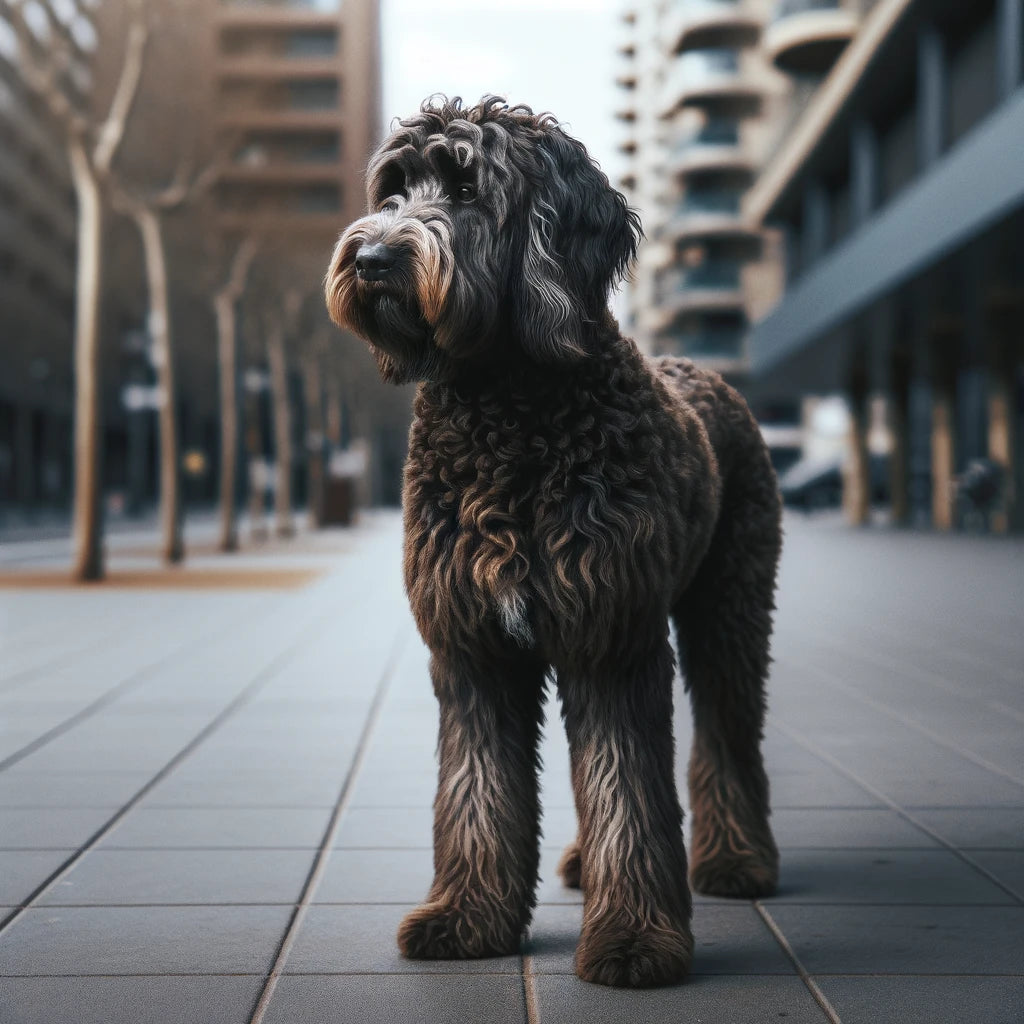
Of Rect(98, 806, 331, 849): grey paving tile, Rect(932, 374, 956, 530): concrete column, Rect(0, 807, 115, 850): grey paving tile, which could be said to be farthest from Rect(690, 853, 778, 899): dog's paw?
Rect(932, 374, 956, 530): concrete column

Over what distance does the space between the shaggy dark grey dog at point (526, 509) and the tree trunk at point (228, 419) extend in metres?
24.3

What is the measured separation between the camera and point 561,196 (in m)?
3.38

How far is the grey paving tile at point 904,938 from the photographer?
3.64 metres

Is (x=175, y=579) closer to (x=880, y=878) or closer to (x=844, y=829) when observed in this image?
(x=844, y=829)

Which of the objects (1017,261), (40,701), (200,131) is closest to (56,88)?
(200,131)

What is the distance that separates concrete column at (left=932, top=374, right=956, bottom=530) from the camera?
34.3 m

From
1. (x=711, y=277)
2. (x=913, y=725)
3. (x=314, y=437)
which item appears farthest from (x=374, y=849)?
(x=711, y=277)

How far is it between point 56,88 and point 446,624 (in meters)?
16.4

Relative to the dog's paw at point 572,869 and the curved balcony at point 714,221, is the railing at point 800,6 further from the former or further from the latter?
the dog's paw at point 572,869

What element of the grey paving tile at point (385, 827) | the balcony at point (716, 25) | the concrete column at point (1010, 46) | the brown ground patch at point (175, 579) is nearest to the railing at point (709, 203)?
the balcony at point (716, 25)

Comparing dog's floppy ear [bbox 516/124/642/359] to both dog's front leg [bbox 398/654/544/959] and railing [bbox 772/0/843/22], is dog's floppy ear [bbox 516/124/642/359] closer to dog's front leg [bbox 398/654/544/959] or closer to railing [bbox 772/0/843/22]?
dog's front leg [bbox 398/654/544/959]

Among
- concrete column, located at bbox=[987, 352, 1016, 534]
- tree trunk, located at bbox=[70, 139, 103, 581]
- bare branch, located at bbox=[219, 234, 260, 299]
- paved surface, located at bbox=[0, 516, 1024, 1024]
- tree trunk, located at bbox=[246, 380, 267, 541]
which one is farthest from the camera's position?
tree trunk, located at bbox=[246, 380, 267, 541]

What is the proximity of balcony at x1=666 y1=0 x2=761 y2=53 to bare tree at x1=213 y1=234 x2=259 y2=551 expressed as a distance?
48.7 metres

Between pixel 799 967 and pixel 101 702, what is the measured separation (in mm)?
5451
